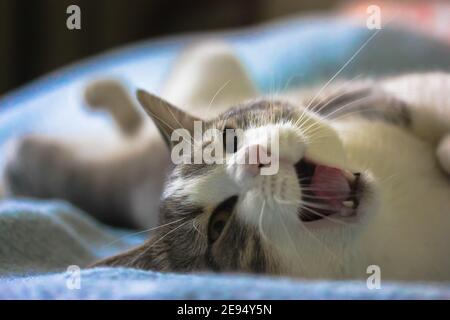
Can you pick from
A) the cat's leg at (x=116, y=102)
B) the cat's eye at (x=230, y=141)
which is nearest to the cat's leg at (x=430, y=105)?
the cat's eye at (x=230, y=141)

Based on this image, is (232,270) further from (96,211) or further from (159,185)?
(96,211)

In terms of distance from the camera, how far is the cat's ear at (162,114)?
97 centimetres

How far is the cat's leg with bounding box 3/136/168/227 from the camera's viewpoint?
1626 mm

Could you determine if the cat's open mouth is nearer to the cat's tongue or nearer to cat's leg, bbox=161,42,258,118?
the cat's tongue

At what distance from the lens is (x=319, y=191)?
2.46 feet

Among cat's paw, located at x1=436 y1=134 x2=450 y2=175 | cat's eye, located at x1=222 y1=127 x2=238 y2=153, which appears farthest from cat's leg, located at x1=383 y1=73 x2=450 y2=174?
cat's eye, located at x1=222 y1=127 x2=238 y2=153

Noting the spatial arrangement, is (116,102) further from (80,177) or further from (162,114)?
(162,114)

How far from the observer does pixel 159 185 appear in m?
1.49

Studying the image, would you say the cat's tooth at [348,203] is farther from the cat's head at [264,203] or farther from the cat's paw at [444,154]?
the cat's paw at [444,154]

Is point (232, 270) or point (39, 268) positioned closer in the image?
point (232, 270)

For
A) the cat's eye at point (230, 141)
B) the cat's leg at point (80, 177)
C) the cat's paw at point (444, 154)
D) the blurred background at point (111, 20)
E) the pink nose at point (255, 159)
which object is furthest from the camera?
the blurred background at point (111, 20)

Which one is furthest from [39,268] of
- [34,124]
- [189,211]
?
[34,124]

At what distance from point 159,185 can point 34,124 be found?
2.21 ft

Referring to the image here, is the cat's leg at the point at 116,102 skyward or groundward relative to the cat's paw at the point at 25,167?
skyward
